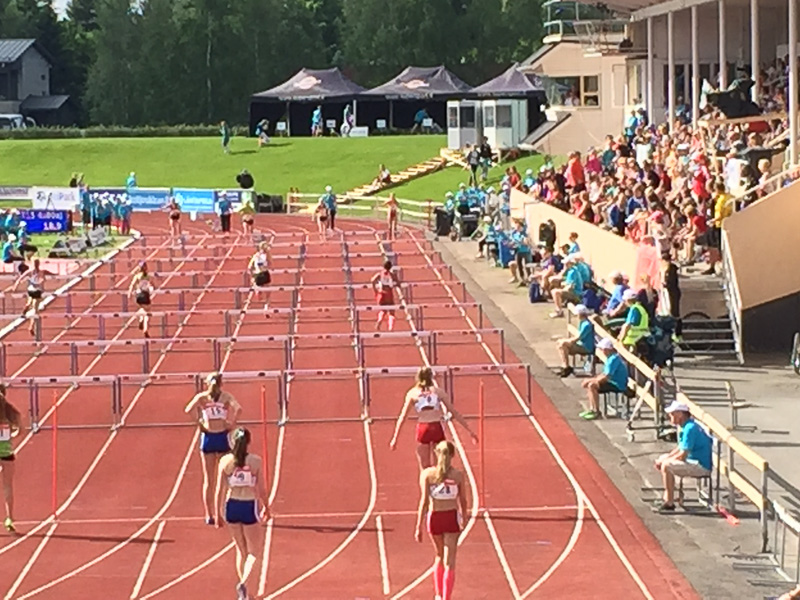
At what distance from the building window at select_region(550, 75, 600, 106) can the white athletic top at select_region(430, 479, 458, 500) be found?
48670 mm

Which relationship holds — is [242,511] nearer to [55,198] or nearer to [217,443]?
[217,443]

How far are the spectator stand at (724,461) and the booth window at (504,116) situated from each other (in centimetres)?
4941

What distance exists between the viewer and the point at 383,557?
48.5ft

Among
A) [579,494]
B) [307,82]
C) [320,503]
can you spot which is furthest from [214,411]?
[307,82]

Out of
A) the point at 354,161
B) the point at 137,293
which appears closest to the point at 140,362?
the point at 137,293

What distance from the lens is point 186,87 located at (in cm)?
9981

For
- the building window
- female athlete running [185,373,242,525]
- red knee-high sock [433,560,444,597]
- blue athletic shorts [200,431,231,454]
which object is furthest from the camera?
the building window

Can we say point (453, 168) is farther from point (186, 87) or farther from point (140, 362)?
point (140, 362)

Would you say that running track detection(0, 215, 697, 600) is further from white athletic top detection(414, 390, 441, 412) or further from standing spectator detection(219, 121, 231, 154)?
standing spectator detection(219, 121, 231, 154)

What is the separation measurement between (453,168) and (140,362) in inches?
1664

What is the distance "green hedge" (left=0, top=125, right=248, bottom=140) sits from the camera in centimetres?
8919

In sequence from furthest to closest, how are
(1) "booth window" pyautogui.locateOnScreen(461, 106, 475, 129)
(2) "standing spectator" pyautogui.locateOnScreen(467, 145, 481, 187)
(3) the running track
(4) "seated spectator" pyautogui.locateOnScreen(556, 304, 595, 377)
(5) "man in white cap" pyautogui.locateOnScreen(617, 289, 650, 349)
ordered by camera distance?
(1) "booth window" pyautogui.locateOnScreen(461, 106, 475, 129), (2) "standing spectator" pyautogui.locateOnScreen(467, 145, 481, 187), (4) "seated spectator" pyautogui.locateOnScreen(556, 304, 595, 377), (5) "man in white cap" pyautogui.locateOnScreen(617, 289, 650, 349), (3) the running track

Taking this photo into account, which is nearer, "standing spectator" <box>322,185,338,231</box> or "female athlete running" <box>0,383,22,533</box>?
"female athlete running" <box>0,383,22,533</box>

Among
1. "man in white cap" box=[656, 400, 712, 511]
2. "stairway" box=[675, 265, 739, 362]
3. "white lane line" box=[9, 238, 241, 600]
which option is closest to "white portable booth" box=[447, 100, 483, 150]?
"stairway" box=[675, 265, 739, 362]
